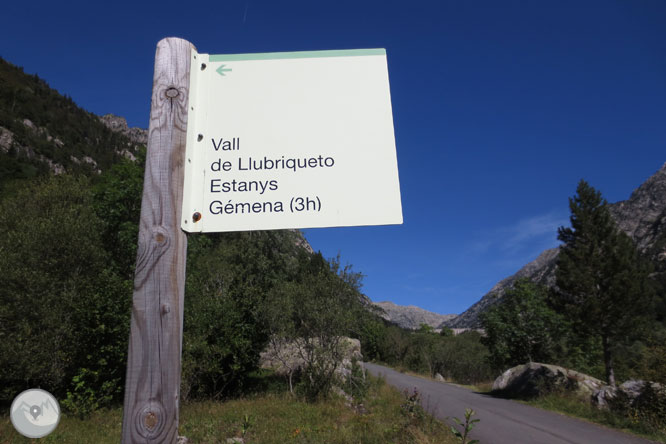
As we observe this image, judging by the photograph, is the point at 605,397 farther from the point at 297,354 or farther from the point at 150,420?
the point at 150,420

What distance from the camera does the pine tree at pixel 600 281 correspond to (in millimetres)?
26203

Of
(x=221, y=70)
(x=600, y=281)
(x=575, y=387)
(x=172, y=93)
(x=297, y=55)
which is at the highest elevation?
(x=600, y=281)

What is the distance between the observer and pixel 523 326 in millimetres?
25078

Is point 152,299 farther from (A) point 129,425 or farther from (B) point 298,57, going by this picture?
(B) point 298,57

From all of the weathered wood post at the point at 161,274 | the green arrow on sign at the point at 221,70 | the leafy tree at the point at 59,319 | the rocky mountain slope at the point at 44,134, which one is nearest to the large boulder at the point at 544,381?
the leafy tree at the point at 59,319

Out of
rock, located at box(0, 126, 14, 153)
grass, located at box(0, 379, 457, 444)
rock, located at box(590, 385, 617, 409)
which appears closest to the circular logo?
grass, located at box(0, 379, 457, 444)

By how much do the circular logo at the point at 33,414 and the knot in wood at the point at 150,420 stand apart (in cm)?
268

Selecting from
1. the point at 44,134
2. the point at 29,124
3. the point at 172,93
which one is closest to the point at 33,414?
the point at 172,93

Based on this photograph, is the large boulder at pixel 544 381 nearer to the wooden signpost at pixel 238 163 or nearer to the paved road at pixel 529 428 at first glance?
the paved road at pixel 529 428

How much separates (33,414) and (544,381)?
23.1 m

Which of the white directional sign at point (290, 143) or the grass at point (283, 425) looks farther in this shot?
the grass at point (283, 425)

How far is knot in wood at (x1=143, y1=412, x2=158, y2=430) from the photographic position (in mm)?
1501

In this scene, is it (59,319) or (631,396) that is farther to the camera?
(59,319)

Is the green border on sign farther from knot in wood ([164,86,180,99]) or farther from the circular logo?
the circular logo
